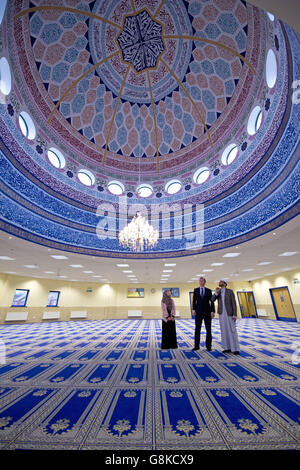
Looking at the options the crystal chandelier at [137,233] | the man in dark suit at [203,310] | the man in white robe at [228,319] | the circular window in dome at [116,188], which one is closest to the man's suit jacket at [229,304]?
the man in white robe at [228,319]

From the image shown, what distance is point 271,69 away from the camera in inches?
265

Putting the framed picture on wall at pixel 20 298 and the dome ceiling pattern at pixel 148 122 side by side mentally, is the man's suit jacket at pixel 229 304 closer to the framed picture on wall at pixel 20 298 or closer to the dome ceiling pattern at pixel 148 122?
the dome ceiling pattern at pixel 148 122

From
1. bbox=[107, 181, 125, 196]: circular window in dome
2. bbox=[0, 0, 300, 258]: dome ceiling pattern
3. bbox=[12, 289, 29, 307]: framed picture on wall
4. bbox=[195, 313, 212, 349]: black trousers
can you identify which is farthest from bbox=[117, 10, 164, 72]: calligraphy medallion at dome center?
bbox=[12, 289, 29, 307]: framed picture on wall

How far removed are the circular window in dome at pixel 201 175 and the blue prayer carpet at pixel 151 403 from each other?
870cm

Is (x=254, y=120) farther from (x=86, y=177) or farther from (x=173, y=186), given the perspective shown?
(x=86, y=177)

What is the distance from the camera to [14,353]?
154 inches

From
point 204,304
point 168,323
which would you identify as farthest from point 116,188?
point 204,304

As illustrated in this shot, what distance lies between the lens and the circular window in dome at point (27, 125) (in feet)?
25.9

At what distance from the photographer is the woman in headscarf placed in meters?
4.05

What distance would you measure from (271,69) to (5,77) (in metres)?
9.35
